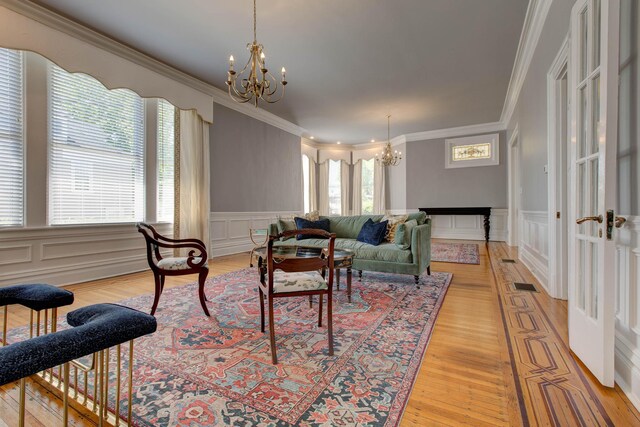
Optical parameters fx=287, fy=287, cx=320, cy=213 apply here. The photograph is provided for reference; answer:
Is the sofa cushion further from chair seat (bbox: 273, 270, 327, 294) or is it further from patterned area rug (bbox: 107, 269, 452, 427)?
chair seat (bbox: 273, 270, 327, 294)

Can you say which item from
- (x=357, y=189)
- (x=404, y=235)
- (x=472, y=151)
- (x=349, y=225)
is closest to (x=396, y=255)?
(x=404, y=235)

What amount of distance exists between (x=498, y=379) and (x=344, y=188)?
827cm

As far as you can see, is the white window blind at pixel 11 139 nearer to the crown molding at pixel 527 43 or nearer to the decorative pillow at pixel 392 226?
the decorative pillow at pixel 392 226

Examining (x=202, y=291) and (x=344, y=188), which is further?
(x=344, y=188)

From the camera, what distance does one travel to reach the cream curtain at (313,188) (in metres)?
9.16

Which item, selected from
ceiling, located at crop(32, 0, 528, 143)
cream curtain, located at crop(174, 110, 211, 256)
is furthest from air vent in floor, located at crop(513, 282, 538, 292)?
cream curtain, located at crop(174, 110, 211, 256)

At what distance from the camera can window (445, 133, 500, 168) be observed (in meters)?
7.35

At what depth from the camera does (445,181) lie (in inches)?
313

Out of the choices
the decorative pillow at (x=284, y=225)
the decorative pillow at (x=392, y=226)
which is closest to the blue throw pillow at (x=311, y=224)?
the decorative pillow at (x=284, y=225)

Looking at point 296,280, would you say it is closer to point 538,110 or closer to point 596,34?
point 596,34

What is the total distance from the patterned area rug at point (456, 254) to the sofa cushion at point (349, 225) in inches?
61.4

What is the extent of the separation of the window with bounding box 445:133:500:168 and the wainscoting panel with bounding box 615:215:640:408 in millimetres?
6656

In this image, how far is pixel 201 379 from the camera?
1562 millimetres

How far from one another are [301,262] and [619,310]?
1.75 m
